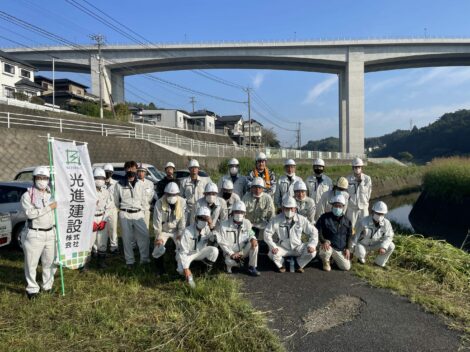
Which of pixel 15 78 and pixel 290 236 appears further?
pixel 15 78

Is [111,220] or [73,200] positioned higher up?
[73,200]

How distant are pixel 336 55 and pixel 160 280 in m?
46.3

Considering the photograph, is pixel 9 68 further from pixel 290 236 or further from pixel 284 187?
pixel 290 236

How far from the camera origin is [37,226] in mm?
4750

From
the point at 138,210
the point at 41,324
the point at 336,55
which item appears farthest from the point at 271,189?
the point at 336,55

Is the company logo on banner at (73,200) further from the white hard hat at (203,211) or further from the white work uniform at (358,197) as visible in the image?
the white work uniform at (358,197)

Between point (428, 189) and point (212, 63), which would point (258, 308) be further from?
point (212, 63)

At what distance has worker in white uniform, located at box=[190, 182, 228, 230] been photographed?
5.92 m

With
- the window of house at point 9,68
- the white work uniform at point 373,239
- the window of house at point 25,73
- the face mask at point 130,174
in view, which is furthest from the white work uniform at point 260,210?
the window of house at point 25,73

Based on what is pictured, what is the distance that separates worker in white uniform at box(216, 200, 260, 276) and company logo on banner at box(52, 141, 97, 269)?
197cm

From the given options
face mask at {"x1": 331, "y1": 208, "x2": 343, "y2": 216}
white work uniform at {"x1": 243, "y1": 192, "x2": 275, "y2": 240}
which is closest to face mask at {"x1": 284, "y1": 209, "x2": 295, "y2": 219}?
white work uniform at {"x1": 243, "y1": 192, "x2": 275, "y2": 240}

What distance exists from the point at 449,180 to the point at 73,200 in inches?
694

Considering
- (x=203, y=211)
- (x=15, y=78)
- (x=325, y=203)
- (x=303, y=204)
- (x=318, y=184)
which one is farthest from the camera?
(x=15, y=78)

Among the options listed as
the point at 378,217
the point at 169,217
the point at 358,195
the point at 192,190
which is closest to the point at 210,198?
the point at 169,217
